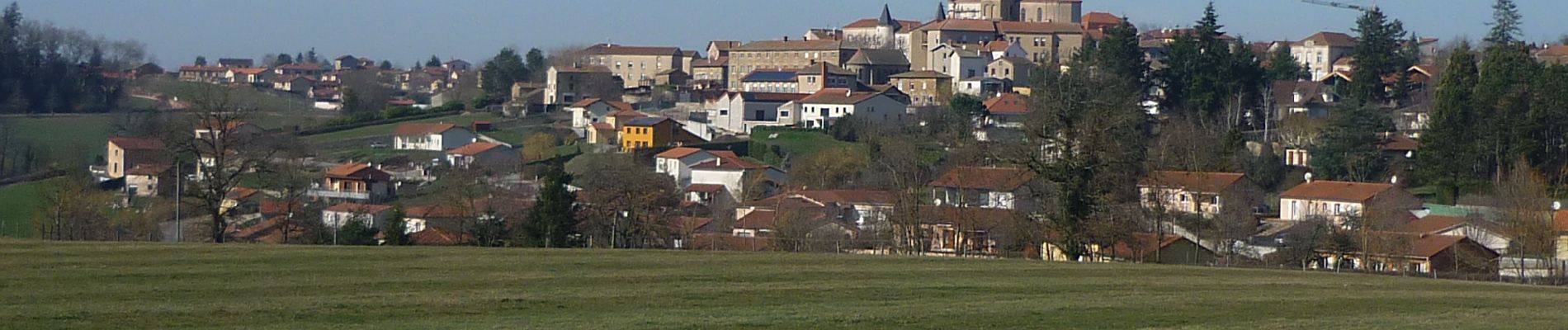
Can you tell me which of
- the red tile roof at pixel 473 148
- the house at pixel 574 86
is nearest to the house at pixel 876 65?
the house at pixel 574 86

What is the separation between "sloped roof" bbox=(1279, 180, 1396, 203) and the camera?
43.0 meters

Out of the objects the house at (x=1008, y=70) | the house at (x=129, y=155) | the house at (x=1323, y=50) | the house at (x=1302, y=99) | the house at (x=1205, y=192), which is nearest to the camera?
the house at (x=1205, y=192)

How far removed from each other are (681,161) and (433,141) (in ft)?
46.9

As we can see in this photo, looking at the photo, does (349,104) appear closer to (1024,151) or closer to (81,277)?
(1024,151)

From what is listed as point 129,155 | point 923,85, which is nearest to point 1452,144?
point 923,85

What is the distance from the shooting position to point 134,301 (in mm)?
16281

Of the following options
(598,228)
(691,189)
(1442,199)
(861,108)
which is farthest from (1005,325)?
(861,108)

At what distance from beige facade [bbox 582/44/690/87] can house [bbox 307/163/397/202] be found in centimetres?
4722

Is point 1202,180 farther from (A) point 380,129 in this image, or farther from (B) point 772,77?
(B) point 772,77

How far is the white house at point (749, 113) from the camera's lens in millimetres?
70875

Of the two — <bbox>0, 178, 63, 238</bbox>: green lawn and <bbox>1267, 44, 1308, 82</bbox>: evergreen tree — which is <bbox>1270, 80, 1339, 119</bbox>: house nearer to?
<bbox>1267, 44, 1308, 82</bbox>: evergreen tree

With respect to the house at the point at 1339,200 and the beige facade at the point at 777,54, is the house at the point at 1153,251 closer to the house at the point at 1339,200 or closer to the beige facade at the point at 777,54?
the house at the point at 1339,200

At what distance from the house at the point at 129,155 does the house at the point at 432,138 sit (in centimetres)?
1070

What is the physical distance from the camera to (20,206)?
48656 millimetres
